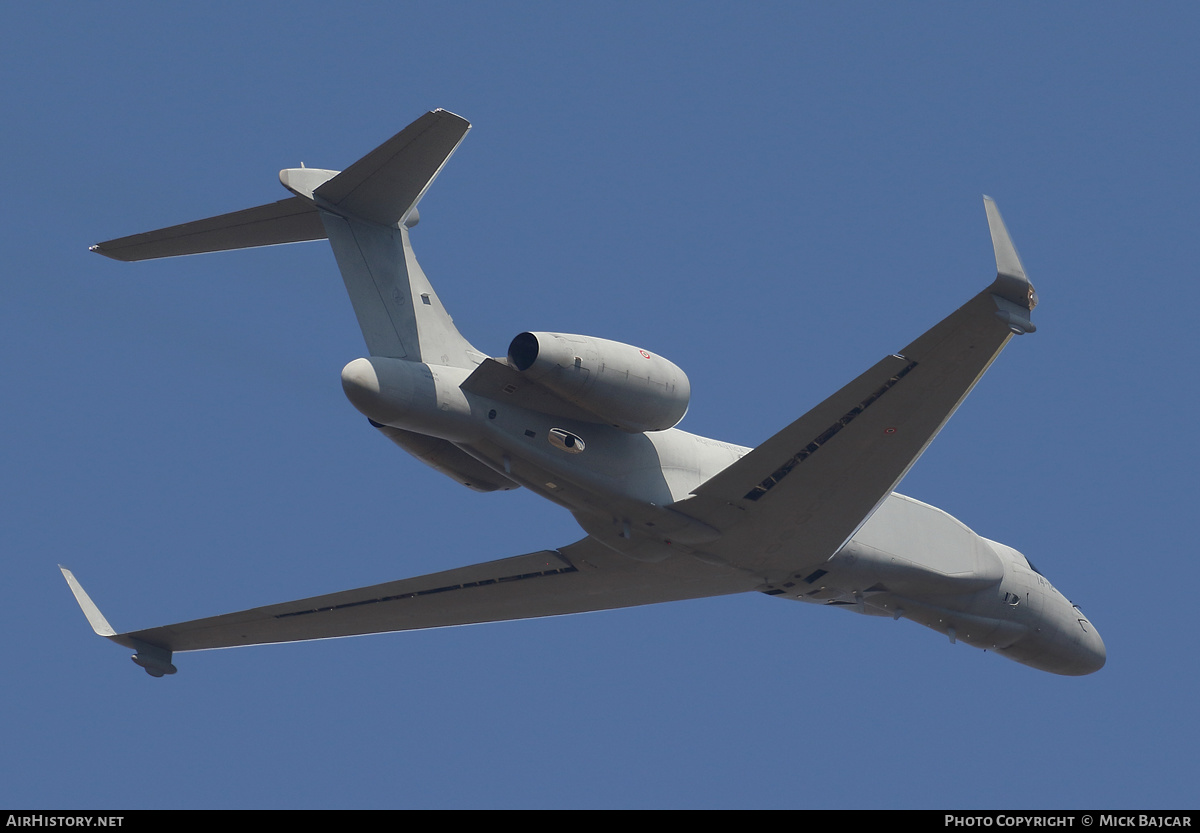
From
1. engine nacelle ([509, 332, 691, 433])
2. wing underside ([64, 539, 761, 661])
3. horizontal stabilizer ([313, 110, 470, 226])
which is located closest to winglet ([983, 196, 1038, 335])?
engine nacelle ([509, 332, 691, 433])

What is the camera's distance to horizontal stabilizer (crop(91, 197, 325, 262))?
1964cm

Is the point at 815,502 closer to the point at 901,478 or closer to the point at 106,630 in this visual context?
the point at 901,478

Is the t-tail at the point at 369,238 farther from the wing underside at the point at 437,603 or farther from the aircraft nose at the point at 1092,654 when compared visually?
the aircraft nose at the point at 1092,654

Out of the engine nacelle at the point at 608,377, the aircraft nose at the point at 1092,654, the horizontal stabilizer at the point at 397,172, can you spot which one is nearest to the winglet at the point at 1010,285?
the engine nacelle at the point at 608,377

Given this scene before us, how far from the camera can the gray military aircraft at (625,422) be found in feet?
60.9

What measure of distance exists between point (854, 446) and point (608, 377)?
3566 mm

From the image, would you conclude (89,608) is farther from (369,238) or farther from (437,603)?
(369,238)

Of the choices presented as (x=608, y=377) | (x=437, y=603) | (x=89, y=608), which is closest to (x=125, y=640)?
(x=89, y=608)

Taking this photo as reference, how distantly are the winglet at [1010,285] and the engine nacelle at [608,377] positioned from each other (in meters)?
4.63

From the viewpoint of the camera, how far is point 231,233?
20.1 metres

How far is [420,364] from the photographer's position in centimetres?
1897

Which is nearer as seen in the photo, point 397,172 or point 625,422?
point 397,172

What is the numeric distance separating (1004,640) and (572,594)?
7.91 m

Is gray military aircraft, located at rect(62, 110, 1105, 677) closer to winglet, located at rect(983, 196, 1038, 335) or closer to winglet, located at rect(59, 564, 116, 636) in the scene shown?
winglet, located at rect(983, 196, 1038, 335)
